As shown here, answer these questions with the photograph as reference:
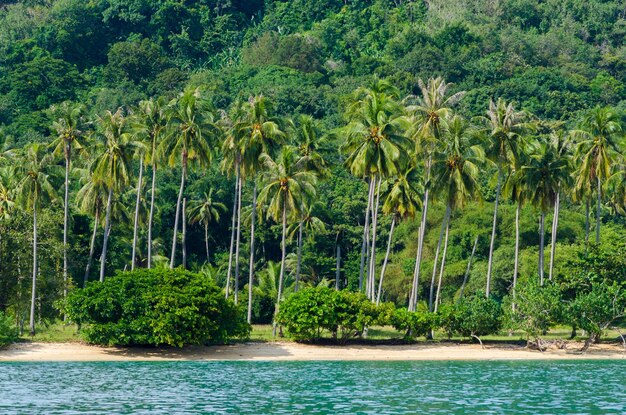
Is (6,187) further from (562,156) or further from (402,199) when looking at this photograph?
(562,156)

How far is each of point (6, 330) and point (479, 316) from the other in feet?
102

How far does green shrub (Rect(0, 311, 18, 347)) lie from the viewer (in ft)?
240

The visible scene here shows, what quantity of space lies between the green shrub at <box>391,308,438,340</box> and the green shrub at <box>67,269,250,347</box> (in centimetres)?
1212

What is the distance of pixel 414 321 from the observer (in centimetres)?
7988

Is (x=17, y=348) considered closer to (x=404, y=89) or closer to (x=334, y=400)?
(x=334, y=400)

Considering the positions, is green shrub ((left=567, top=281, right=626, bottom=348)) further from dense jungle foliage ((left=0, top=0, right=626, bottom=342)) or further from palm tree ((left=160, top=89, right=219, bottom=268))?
palm tree ((left=160, top=89, right=219, bottom=268))

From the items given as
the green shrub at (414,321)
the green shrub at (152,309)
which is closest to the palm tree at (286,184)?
the green shrub at (414,321)

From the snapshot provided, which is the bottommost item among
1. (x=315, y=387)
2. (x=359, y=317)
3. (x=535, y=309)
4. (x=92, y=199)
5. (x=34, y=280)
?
(x=315, y=387)

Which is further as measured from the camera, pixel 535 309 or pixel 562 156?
pixel 562 156

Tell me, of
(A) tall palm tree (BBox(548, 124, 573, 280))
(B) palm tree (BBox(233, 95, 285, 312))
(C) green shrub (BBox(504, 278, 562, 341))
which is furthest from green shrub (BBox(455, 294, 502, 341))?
(B) palm tree (BBox(233, 95, 285, 312))

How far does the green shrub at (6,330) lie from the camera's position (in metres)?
→ 73.2

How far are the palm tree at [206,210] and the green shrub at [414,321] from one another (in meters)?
36.2

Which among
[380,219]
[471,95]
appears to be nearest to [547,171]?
[380,219]

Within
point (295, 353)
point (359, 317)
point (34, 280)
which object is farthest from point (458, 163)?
point (34, 280)
